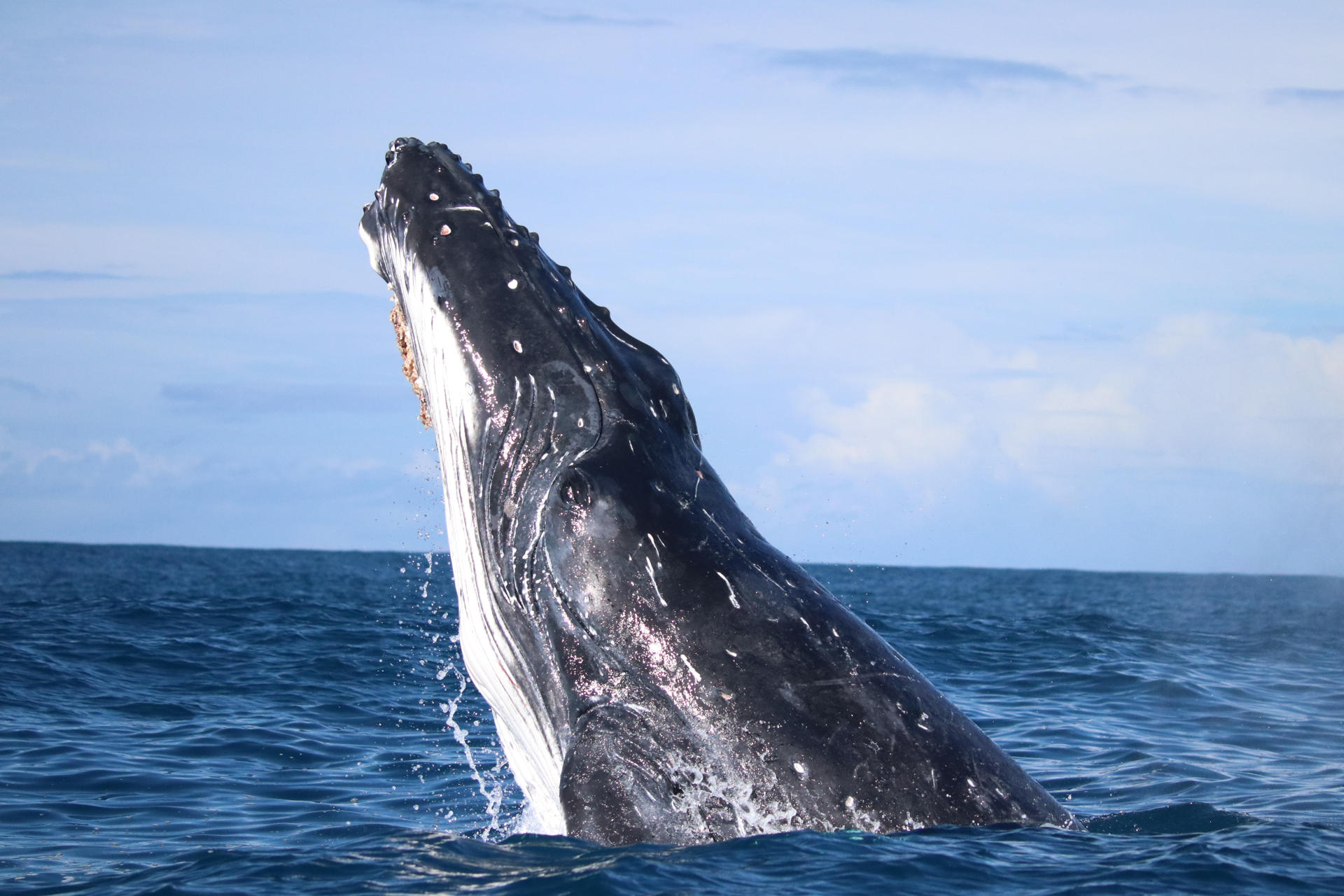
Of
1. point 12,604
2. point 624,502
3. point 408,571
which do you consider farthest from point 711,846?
point 408,571

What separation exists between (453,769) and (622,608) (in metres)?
7.01

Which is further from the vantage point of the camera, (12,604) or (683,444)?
(12,604)

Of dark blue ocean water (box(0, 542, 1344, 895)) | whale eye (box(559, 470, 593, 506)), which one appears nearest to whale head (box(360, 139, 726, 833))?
whale eye (box(559, 470, 593, 506))

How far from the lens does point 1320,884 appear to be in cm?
644

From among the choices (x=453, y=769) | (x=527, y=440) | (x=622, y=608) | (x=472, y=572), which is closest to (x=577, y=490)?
(x=527, y=440)

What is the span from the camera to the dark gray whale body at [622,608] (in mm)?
5570

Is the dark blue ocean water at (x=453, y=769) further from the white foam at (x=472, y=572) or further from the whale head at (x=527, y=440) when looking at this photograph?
the whale head at (x=527, y=440)

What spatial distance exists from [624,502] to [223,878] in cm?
313

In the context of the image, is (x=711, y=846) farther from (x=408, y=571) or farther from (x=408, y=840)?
(x=408, y=571)

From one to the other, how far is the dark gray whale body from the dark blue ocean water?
25 centimetres

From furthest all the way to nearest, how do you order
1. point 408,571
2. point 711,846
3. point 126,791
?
point 408,571 < point 126,791 < point 711,846

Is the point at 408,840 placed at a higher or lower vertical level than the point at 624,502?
lower

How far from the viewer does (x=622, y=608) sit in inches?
226

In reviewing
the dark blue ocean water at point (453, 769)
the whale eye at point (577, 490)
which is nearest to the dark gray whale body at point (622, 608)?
the whale eye at point (577, 490)
